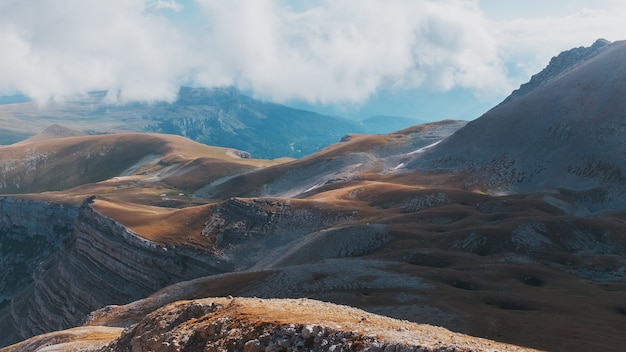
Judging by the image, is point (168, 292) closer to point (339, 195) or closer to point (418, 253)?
point (418, 253)

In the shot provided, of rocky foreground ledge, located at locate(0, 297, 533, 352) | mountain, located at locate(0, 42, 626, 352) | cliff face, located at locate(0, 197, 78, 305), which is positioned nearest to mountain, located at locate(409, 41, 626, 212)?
mountain, located at locate(0, 42, 626, 352)

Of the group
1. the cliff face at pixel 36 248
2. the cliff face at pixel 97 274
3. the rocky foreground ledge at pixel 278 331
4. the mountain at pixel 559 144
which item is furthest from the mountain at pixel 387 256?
the cliff face at pixel 36 248

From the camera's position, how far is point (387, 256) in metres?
86.7

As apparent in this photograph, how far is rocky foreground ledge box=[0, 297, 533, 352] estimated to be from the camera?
25.4m

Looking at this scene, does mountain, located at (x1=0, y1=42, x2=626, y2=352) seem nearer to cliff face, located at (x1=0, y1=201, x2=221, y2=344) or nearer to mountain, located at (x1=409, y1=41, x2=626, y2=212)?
cliff face, located at (x1=0, y1=201, x2=221, y2=344)

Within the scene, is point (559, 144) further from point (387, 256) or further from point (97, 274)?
point (97, 274)

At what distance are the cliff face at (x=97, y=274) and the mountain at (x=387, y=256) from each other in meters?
0.40

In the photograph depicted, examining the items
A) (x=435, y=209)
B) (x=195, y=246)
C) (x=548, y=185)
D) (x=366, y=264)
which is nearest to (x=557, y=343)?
(x=366, y=264)

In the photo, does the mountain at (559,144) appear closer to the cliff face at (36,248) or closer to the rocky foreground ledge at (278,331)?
the rocky foreground ledge at (278,331)

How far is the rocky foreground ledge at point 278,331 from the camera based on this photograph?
25391 millimetres

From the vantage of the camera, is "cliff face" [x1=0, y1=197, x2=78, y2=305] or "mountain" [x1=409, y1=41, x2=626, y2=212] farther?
"cliff face" [x1=0, y1=197, x2=78, y2=305]

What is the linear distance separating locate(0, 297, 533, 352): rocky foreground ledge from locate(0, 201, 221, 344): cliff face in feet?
234

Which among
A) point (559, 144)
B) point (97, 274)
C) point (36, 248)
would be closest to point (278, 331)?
point (97, 274)

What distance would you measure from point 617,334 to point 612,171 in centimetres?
10312
